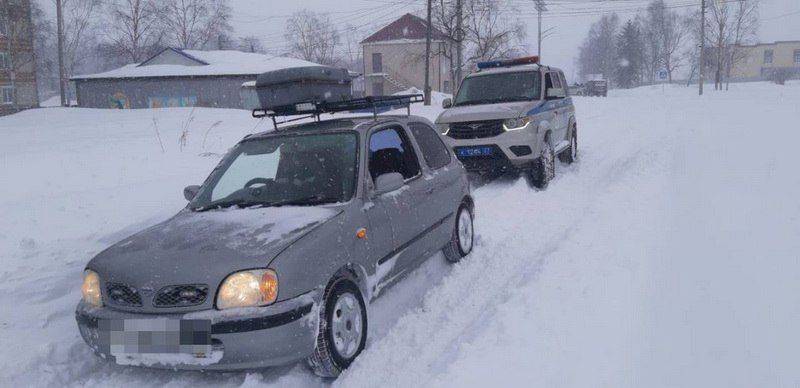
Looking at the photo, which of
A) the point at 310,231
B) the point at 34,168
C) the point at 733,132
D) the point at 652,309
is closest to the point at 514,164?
the point at 652,309

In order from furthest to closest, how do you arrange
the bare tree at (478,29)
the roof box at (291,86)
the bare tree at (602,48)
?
1. the bare tree at (602,48)
2. the bare tree at (478,29)
3. the roof box at (291,86)

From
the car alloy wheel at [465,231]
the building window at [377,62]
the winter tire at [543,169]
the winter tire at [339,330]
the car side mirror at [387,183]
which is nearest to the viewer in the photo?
the winter tire at [339,330]

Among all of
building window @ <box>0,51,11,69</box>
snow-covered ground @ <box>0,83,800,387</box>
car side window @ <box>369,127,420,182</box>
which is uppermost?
building window @ <box>0,51,11,69</box>

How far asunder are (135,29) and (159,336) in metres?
60.7

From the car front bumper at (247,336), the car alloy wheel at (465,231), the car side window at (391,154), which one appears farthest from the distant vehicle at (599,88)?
the car front bumper at (247,336)

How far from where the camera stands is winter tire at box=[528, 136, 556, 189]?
9062 mm

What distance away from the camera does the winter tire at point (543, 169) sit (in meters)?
9.06

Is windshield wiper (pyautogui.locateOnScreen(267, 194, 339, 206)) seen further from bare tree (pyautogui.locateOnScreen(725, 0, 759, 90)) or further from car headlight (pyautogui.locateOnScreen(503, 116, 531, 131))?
bare tree (pyautogui.locateOnScreen(725, 0, 759, 90))

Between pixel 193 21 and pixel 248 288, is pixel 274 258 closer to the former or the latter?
pixel 248 288

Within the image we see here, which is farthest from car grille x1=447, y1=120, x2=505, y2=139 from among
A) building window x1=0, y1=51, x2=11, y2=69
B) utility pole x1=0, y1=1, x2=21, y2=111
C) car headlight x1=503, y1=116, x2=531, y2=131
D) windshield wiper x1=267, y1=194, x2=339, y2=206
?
building window x1=0, y1=51, x2=11, y2=69

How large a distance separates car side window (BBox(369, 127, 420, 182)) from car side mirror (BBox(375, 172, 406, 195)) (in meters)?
0.16

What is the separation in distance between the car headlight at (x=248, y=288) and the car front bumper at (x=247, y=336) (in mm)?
42

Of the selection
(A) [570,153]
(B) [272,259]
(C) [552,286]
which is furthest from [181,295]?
(A) [570,153]

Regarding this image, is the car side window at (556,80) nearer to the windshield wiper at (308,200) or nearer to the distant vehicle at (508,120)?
the distant vehicle at (508,120)
